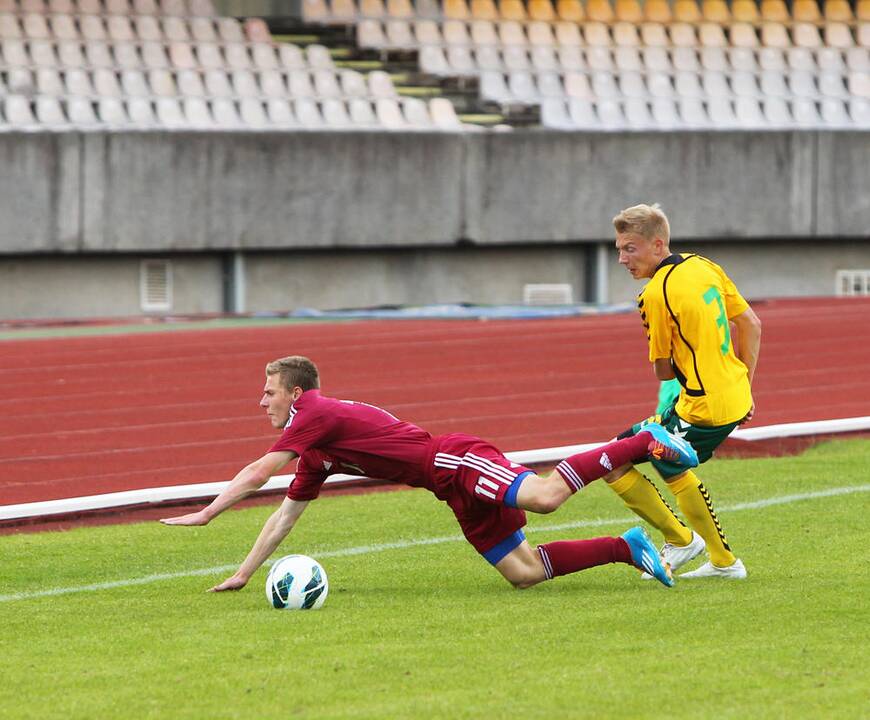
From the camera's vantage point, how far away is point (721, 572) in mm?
6820

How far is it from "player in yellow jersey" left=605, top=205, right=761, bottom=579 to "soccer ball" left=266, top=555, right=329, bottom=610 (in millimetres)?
1302

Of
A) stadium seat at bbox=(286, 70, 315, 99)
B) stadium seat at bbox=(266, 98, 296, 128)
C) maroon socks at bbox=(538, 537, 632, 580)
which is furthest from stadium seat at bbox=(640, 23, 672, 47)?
maroon socks at bbox=(538, 537, 632, 580)

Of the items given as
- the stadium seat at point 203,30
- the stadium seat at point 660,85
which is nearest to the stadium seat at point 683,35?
the stadium seat at point 660,85

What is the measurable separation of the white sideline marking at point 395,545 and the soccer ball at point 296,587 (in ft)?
3.55

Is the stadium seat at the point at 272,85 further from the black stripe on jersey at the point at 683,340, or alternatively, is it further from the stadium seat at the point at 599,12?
the black stripe on jersey at the point at 683,340

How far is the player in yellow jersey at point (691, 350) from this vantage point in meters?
6.50

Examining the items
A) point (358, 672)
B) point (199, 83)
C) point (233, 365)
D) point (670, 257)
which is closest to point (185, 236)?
point (199, 83)

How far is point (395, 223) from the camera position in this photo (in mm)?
20688

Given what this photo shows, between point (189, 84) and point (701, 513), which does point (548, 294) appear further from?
point (701, 513)

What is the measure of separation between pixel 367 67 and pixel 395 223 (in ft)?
11.4

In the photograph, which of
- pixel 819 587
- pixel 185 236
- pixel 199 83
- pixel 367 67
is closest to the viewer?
pixel 819 587

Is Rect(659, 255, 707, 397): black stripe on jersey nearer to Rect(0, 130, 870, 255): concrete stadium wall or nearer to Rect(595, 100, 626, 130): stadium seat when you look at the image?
Rect(0, 130, 870, 255): concrete stadium wall

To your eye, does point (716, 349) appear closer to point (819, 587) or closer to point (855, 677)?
point (819, 587)

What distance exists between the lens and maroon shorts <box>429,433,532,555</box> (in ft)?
21.5
